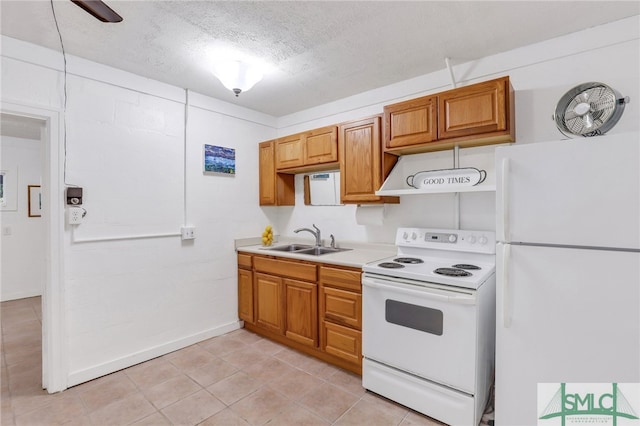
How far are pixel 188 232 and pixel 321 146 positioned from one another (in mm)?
1539

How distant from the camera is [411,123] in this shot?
2377 millimetres

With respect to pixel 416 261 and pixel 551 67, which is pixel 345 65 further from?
pixel 416 261

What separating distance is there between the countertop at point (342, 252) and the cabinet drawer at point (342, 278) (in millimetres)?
53

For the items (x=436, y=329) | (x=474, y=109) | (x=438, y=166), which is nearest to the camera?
(x=436, y=329)

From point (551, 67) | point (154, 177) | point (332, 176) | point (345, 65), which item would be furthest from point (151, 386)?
point (551, 67)

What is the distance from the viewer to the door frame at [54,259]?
216cm

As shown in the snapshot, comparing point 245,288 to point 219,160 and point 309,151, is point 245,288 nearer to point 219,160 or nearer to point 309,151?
point 219,160

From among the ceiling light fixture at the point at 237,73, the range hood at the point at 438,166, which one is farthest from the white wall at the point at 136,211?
the range hood at the point at 438,166

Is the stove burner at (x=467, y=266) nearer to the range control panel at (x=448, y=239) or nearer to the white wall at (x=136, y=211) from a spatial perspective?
the range control panel at (x=448, y=239)

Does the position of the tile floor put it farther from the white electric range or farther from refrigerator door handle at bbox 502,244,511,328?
refrigerator door handle at bbox 502,244,511,328

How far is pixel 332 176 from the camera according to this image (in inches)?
129

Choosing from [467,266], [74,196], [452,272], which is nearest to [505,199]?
[452,272]

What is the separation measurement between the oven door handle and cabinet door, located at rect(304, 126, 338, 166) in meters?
1.31

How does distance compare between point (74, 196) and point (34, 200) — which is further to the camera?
point (34, 200)
